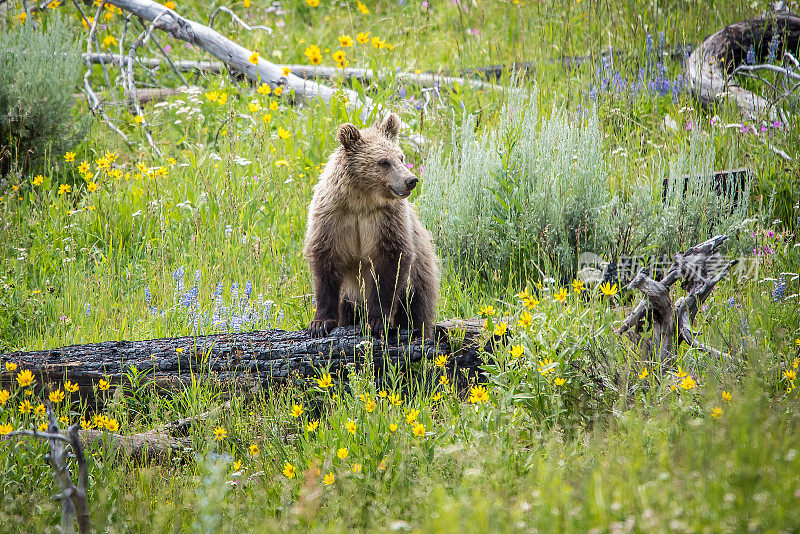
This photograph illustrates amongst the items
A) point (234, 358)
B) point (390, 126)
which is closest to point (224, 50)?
point (390, 126)

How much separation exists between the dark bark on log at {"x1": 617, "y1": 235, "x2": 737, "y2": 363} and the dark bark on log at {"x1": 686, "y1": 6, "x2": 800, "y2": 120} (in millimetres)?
3517

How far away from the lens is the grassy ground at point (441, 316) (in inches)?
90.0

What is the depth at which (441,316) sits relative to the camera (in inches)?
193

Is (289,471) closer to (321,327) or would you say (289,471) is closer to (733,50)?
(321,327)

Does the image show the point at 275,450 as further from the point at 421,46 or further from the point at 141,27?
the point at 141,27

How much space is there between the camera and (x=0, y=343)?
4.39 metres

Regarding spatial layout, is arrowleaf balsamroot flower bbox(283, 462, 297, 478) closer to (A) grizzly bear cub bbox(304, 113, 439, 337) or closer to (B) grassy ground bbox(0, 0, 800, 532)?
(B) grassy ground bbox(0, 0, 800, 532)

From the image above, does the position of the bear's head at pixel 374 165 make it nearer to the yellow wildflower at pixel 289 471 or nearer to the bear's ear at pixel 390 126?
the bear's ear at pixel 390 126

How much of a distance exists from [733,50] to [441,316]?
4.75 meters

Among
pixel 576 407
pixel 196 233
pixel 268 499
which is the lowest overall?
pixel 268 499

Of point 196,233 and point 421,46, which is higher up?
point 421,46

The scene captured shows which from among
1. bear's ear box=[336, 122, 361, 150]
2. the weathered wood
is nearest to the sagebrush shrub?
the weathered wood

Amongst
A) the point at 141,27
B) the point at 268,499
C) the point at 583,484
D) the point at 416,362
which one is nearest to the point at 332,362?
the point at 416,362

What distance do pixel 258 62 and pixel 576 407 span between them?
5763mm
